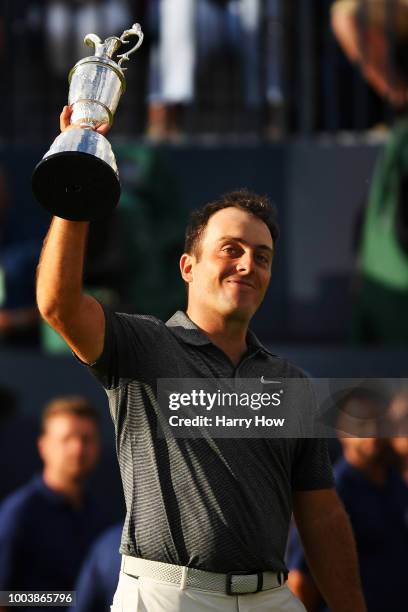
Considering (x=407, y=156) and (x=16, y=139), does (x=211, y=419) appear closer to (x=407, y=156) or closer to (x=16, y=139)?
(x=407, y=156)

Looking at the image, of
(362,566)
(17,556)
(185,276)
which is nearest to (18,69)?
(17,556)

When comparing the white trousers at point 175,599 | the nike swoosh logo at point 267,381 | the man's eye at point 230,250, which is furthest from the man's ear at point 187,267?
the white trousers at point 175,599

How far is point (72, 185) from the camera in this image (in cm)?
228

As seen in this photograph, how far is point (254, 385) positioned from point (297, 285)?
291 cm

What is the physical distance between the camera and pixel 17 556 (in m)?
4.22

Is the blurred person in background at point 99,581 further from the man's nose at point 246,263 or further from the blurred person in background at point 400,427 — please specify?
the man's nose at point 246,263

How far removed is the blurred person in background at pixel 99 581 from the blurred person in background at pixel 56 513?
212mm

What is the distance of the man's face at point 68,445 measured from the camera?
4.51 meters

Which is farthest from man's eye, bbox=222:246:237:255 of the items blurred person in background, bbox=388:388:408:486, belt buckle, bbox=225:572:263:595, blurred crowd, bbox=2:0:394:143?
blurred crowd, bbox=2:0:394:143

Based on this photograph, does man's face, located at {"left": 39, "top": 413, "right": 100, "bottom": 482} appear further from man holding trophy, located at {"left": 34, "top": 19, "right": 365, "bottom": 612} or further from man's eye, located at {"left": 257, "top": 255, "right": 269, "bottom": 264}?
man's eye, located at {"left": 257, "top": 255, "right": 269, "bottom": 264}

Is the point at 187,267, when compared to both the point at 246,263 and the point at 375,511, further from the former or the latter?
the point at 375,511

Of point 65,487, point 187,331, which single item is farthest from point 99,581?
point 187,331

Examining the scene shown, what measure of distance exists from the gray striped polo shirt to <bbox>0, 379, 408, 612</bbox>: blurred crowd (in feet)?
4.79

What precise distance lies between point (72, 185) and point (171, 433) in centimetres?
53
